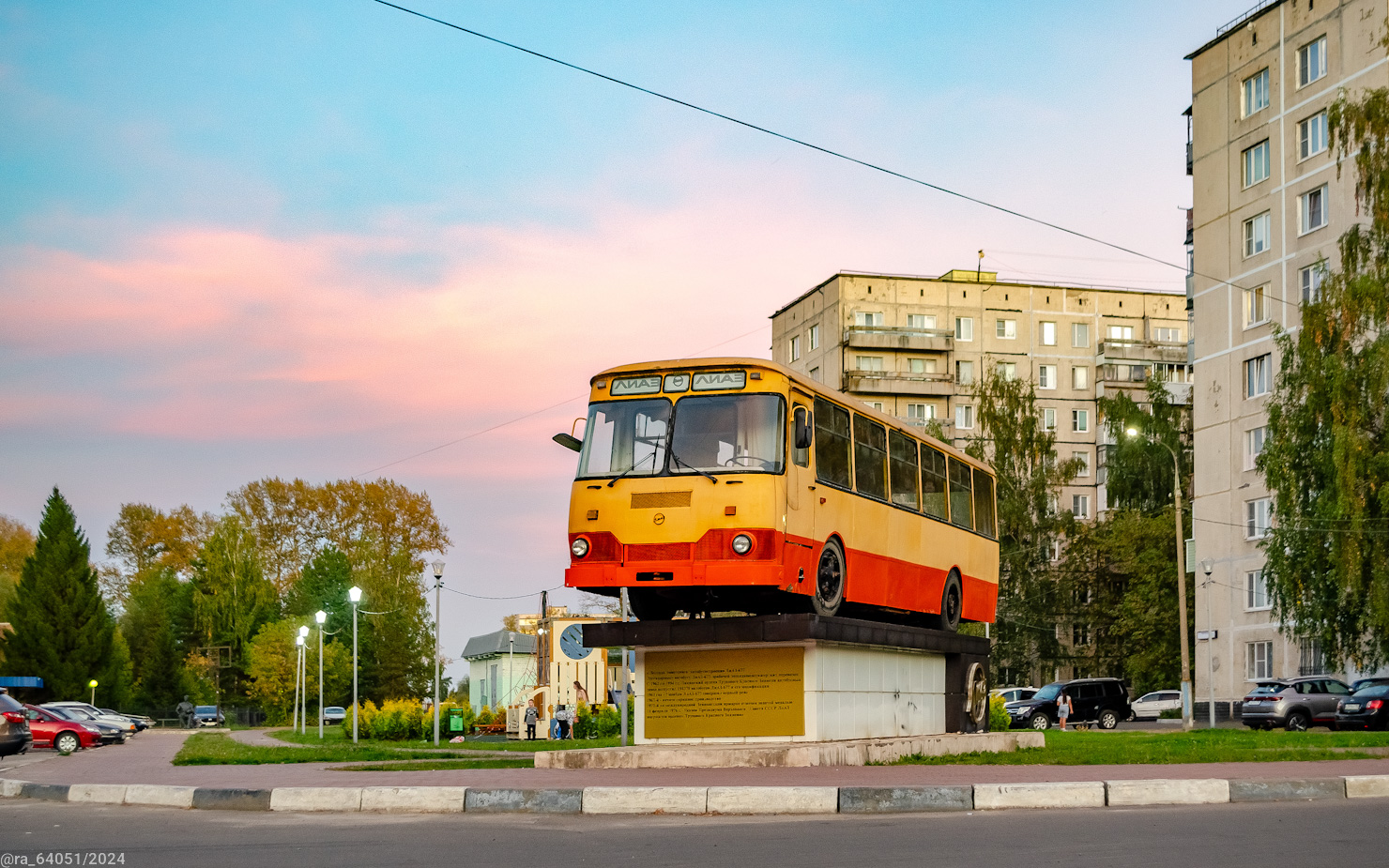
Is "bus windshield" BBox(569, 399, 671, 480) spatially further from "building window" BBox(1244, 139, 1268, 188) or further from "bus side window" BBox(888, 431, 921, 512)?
"building window" BBox(1244, 139, 1268, 188)

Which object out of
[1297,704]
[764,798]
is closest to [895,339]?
[1297,704]

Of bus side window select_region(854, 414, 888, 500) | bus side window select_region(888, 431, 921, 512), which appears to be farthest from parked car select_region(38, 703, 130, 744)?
bus side window select_region(854, 414, 888, 500)

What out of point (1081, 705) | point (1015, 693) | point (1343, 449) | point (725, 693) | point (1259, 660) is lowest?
point (1015, 693)

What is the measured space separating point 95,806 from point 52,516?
78.0 m

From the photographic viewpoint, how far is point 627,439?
17938 mm

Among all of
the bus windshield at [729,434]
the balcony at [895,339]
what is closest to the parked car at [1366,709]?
the bus windshield at [729,434]

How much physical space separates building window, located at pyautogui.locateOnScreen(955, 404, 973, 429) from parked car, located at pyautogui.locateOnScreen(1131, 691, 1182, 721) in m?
26.5

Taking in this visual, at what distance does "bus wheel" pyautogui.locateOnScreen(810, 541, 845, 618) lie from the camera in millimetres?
18266

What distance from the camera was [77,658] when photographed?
8106 cm

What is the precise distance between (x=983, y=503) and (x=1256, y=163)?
41246 millimetres

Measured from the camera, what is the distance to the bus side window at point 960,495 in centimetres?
2344

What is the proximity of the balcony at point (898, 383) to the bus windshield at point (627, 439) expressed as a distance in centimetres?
6936

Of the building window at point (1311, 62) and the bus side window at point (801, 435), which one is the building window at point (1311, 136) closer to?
the building window at point (1311, 62)

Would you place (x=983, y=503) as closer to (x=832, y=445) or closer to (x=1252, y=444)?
(x=832, y=445)
